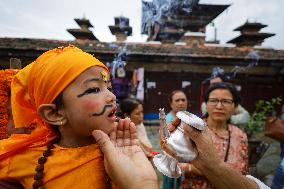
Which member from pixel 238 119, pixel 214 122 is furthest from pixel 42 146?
pixel 238 119

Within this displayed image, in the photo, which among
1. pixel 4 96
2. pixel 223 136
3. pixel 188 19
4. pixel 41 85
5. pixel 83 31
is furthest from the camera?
pixel 83 31

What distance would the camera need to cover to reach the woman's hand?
4.20 ft

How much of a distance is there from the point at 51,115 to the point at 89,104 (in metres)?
0.26

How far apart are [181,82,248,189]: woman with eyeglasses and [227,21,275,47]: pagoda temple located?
658 inches

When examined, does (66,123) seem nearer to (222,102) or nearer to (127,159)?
(127,159)

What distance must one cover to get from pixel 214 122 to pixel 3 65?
10823mm

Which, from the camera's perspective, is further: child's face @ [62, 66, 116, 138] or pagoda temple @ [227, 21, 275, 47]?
pagoda temple @ [227, 21, 275, 47]

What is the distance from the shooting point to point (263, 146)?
25.4 feet

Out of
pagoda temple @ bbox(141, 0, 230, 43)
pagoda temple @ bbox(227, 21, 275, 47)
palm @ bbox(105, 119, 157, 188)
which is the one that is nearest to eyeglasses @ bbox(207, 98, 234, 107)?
palm @ bbox(105, 119, 157, 188)

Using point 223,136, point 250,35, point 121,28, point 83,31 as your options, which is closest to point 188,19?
point 250,35

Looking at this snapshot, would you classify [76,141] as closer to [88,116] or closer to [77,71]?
[88,116]

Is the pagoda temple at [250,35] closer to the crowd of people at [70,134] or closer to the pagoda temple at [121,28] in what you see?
the pagoda temple at [121,28]

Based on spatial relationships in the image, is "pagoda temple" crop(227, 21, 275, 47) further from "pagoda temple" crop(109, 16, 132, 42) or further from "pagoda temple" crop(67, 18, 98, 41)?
"pagoda temple" crop(67, 18, 98, 41)

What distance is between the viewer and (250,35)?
18.9 m
